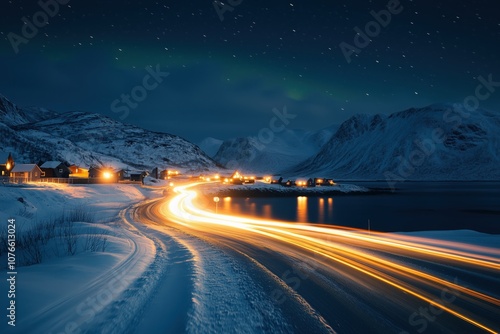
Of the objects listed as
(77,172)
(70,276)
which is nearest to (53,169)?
(77,172)

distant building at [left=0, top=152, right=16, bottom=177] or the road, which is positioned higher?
distant building at [left=0, top=152, right=16, bottom=177]

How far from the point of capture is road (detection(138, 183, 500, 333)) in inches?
246

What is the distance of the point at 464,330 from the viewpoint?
585cm

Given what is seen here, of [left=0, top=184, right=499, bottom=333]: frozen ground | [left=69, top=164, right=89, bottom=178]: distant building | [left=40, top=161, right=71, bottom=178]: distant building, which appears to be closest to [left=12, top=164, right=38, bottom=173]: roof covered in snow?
[left=40, top=161, right=71, bottom=178]: distant building

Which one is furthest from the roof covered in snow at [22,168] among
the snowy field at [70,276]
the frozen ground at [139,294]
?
the frozen ground at [139,294]

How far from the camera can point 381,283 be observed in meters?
8.65

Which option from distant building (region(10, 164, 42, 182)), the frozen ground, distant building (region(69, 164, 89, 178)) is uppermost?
distant building (region(69, 164, 89, 178))

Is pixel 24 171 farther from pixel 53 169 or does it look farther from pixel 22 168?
pixel 53 169

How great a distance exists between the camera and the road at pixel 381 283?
6.24 metres

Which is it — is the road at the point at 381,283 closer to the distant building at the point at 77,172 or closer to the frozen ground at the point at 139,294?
the frozen ground at the point at 139,294

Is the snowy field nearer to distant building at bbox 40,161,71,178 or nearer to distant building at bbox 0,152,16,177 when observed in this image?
distant building at bbox 0,152,16,177

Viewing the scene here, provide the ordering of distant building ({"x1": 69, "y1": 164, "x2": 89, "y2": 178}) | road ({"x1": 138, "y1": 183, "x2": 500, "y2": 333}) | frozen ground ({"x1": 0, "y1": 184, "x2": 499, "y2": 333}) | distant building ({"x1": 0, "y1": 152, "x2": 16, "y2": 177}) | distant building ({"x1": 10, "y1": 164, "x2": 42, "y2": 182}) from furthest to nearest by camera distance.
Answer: distant building ({"x1": 69, "y1": 164, "x2": 89, "y2": 178}) → distant building ({"x1": 0, "y1": 152, "x2": 16, "y2": 177}) → distant building ({"x1": 10, "y1": 164, "x2": 42, "y2": 182}) → road ({"x1": 138, "y1": 183, "x2": 500, "y2": 333}) → frozen ground ({"x1": 0, "y1": 184, "x2": 499, "y2": 333})

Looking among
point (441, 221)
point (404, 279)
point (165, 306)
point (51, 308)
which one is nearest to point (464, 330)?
point (404, 279)

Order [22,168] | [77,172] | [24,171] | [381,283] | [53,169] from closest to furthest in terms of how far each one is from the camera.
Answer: [381,283] < [24,171] < [22,168] < [53,169] < [77,172]
